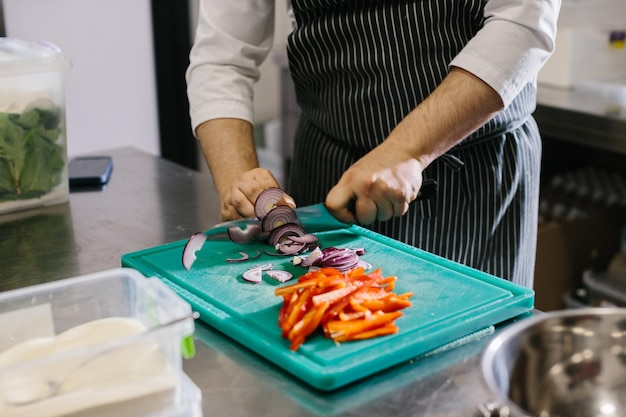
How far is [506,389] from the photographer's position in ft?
2.41

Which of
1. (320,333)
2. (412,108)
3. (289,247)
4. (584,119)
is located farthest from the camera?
(584,119)

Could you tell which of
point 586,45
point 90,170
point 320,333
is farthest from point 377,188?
point 586,45

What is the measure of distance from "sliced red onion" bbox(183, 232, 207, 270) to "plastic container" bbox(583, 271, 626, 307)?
4.73ft

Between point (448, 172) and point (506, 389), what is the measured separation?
0.71 meters

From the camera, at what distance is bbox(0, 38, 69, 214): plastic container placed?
4.51 ft

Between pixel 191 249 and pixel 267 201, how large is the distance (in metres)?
0.16

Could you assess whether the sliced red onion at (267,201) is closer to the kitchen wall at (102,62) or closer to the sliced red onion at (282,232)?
the sliced red onion at (282,232)

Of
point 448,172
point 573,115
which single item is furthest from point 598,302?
point 448,172

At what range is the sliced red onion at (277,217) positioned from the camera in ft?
3.97

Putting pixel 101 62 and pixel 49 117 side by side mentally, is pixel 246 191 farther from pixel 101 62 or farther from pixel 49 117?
A: pixel 101 62

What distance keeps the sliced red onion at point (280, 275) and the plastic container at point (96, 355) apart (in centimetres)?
26

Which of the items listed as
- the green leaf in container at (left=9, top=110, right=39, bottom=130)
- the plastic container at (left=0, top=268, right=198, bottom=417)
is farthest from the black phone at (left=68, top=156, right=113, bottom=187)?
the plastic container at (left=0, top=268, right=198, bottom=417)

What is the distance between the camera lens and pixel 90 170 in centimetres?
171

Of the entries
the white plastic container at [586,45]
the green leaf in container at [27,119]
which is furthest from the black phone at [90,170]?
the white plastic container at [586,45]
